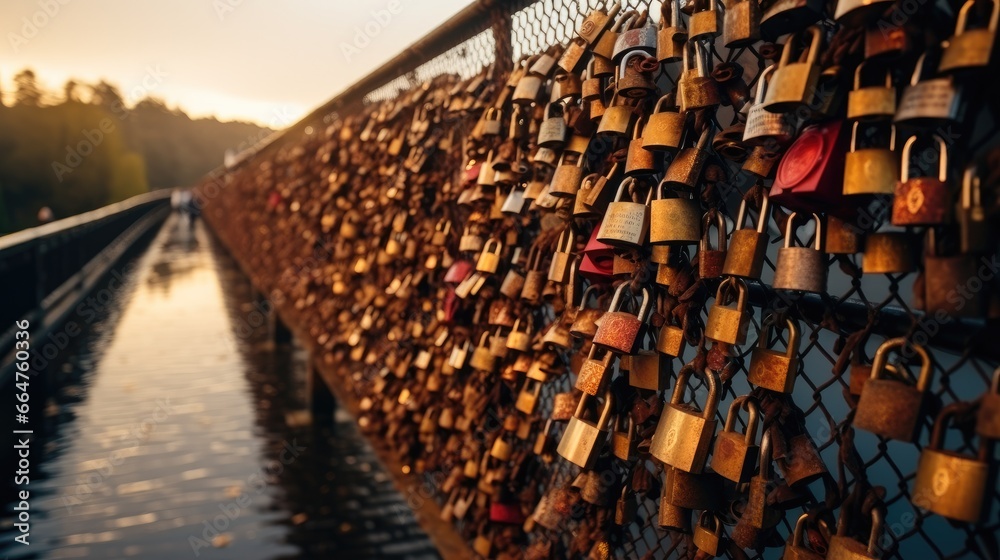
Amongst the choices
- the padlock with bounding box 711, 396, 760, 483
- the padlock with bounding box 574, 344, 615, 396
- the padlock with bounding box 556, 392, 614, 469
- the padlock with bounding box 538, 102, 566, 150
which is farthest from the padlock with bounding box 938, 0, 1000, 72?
the padlock with bounding box 538, 102, 566, 150

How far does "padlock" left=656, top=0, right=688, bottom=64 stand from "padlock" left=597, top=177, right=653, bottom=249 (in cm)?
33

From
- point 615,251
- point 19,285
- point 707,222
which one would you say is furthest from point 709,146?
point 19,285

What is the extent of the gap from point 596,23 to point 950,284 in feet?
4.26

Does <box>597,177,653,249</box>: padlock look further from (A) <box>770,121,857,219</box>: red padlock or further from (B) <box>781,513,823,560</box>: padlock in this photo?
(B) <box>781,513,823,560</box>: padlock

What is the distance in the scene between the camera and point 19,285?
6438mm

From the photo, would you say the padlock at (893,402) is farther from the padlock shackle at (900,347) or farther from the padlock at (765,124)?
the padlock at (765,124)

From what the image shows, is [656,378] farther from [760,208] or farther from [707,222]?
[760,208]

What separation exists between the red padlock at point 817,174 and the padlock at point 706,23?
340 mm

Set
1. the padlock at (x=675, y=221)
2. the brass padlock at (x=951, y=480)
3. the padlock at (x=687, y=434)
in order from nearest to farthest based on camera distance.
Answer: the brass padlock at (x=951, y=480), the padlock at (x=687, y=434), the padlock at (x=675, y=221)

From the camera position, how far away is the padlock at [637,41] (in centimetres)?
170

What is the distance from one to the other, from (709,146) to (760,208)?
24cm

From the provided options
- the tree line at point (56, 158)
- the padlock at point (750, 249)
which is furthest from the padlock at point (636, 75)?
the tree line at point (56, 158)

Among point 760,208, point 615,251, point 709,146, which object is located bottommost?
point 615,251

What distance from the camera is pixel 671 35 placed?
5.34 feet
